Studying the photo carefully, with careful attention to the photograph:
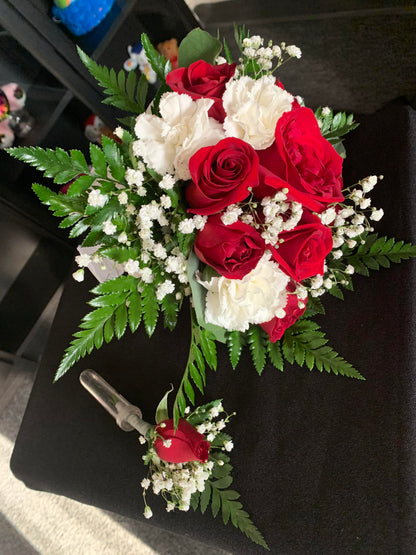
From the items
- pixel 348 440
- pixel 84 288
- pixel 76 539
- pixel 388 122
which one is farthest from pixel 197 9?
pixel 76 539

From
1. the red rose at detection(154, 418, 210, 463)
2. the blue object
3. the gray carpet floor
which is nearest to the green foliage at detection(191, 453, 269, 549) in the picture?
the red rose at detection(154, 418, 210, 463)

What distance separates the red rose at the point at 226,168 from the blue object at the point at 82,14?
1.09 metres

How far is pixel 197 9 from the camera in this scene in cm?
195

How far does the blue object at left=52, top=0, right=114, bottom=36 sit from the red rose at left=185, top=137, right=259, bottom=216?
3.57ft

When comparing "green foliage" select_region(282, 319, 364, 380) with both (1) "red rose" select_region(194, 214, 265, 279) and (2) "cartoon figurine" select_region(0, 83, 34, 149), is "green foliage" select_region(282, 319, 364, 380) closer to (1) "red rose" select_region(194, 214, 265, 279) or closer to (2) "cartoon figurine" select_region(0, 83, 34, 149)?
(1) "red rose" select_region(194, 214, 265, 279)

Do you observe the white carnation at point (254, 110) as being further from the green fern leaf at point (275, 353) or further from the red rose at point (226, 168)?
the green fern leaf at point (275, 353)

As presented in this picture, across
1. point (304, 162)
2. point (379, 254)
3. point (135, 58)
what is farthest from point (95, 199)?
point (135, 58)

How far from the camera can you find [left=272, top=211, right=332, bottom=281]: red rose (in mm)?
555

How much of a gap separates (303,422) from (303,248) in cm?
46

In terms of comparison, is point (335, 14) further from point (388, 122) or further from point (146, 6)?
point (388, 122)

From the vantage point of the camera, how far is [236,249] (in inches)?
21.5

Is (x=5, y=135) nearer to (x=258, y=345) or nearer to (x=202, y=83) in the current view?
(x=202, y=83)

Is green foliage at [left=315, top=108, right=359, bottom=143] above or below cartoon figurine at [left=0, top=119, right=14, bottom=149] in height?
above

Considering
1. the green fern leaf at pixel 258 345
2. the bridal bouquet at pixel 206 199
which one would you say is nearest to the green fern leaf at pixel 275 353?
the green fern leaf at pixel 258 345
